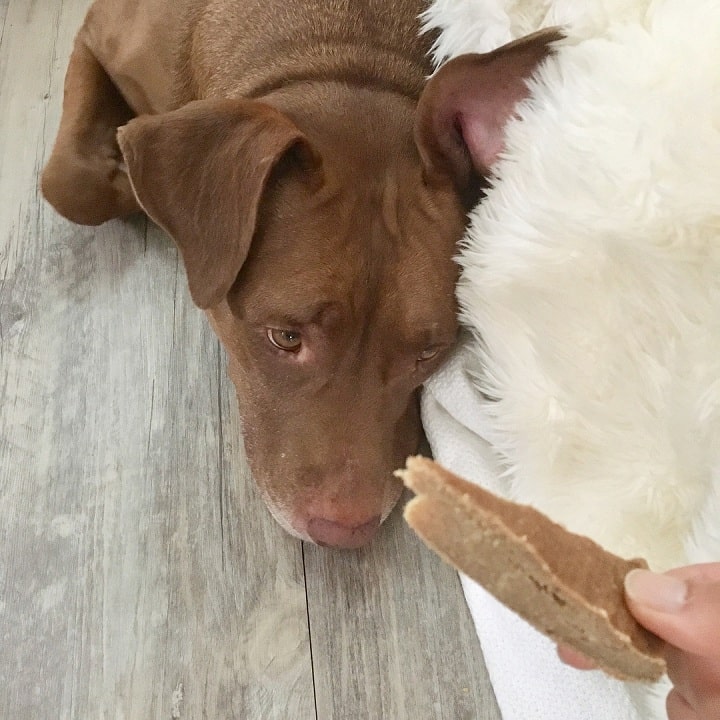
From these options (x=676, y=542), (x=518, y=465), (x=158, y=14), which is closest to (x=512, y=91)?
(x=518, y=465)

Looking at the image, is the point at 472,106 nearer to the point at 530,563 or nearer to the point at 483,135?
the point at 483,135

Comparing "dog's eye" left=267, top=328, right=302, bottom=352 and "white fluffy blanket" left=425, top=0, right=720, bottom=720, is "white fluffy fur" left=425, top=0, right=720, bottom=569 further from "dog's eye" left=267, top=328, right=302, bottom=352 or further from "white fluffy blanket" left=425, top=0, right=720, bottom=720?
"dog's eye" left=267, top=328, right=302, bottom=352

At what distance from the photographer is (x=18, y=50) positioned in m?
2.21

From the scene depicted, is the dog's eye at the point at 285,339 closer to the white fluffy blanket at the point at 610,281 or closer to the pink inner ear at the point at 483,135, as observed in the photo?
the white fluffy blanket at the point at 610,281

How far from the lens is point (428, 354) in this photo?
4.57 feet

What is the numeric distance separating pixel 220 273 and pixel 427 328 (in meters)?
0.35

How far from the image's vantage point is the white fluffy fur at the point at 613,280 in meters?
1.08

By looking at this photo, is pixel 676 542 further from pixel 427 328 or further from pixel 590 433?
pixel 427 328

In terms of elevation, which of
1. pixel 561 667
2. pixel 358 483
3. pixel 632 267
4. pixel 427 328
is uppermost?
pixel 632 267

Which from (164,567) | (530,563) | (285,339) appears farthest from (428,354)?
(530,563)

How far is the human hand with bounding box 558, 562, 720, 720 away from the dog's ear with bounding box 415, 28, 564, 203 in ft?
2.68

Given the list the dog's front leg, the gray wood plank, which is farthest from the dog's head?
the dog's front leg

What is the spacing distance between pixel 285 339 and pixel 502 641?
2.19 ft

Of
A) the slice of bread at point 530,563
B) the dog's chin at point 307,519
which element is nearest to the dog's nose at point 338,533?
the dog's chin at point 307,519
